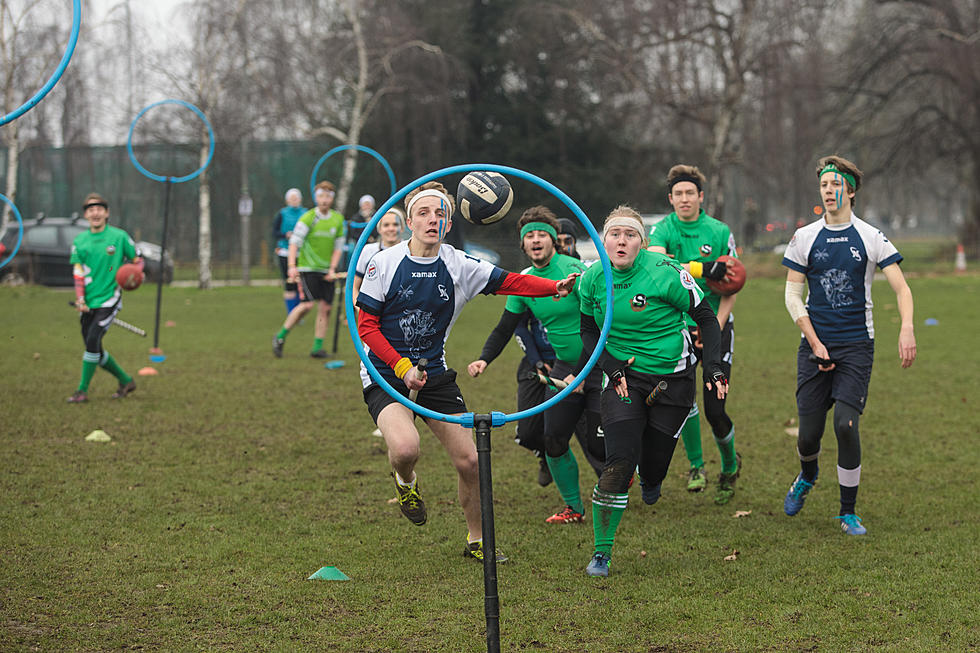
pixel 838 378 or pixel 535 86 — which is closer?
pixel 838 378

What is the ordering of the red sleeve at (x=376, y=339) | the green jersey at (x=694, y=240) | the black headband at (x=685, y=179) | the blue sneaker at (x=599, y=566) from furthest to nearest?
the green jersey at (x=694, y=240), the black headband at (x=685, y=179), the blue sneaker at (x=599, y=566), the red sleeve at (x=376, y=339)

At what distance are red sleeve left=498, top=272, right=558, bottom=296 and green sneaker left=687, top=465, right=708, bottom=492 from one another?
2.93 m

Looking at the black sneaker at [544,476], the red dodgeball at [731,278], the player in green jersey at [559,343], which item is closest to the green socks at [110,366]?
the black sneaker at [544,476]

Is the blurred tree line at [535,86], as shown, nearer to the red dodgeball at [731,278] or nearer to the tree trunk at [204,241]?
the tree trunk at [204,241]

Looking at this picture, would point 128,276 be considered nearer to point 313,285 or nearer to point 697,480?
point 313,285

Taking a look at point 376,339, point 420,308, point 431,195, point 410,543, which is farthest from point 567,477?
point 431,195

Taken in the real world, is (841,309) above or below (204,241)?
below

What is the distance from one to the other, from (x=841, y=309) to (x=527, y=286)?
237cm

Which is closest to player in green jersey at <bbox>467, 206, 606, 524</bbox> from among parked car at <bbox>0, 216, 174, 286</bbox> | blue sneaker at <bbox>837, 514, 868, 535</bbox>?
blue sneaker at <bbox>837, 514, 868, 535</bbox>

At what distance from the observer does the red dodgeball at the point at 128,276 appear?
11633mm

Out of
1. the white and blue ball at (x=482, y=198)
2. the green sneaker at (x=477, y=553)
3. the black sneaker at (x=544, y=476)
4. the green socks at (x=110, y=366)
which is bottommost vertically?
the green sneaker at (x=477, y=553)

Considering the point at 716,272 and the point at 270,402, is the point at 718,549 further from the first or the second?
the point at 270,402

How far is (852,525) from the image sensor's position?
6660 mm

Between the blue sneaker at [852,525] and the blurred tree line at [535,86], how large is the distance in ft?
83.8
